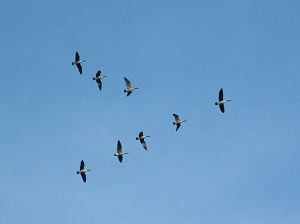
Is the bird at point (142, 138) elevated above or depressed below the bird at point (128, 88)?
below

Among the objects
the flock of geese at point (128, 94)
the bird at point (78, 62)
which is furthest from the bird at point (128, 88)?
the bird at point (78, 62)

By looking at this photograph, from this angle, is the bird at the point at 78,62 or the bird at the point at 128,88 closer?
the bird at the point at 78,62

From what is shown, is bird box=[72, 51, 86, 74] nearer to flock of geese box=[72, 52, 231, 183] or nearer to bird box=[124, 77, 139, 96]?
flock of geese box=[72, 52, 231, 183]

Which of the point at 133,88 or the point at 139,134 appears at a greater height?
the point at 133,88

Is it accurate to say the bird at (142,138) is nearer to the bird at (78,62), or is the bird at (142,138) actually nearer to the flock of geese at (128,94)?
the flock of geese at (128,94)

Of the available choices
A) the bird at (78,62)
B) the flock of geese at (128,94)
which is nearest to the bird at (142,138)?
the flock of geese at (128,94)

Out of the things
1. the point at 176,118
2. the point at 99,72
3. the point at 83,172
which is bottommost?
the point at 83,172

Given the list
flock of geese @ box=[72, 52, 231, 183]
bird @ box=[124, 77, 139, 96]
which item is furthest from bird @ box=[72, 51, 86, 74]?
bird @ box=[124, 77, 139, 96]

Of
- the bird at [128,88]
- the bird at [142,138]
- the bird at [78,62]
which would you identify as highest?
the bird at [78,62]

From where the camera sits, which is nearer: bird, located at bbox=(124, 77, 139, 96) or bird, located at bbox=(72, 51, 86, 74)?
bird, located at bbox=(72, 51, 86, 74)

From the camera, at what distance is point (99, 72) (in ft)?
253

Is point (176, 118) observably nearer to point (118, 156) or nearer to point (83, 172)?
point (118, 156)

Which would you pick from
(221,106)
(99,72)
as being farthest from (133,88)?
(221,106)

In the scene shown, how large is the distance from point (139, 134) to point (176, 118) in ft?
19.2
